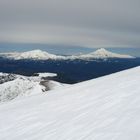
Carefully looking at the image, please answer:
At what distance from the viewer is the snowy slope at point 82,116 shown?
25.3ft

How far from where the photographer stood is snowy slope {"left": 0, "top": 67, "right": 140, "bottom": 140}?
772cm

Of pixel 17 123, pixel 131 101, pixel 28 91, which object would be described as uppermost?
pixel 131 101

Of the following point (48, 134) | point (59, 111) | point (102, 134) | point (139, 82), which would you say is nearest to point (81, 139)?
point (102, 134)

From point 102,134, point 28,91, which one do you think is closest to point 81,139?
Result: point 102,134

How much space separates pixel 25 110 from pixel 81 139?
4.29m

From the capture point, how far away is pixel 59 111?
405 inches

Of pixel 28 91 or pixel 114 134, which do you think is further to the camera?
pixel 28 91

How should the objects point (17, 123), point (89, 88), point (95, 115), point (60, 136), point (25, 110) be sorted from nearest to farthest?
point (60, 136), point (95, 115), point (17, 123), point (25, 110), point (89, 88)

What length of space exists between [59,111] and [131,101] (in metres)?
2.22

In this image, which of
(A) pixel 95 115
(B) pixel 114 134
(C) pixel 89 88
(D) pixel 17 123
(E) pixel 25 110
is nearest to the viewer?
(B) pixel 114 134

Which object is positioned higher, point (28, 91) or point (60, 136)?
point (60, 136)

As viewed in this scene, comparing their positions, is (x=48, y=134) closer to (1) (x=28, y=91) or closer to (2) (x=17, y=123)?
(2) (x=17, y=123)

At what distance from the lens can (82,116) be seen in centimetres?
927

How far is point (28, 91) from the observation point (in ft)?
334
